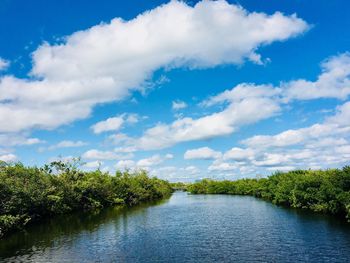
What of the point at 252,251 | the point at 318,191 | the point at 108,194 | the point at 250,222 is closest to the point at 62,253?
the point at 252,251

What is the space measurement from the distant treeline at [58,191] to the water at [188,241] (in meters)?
4.54

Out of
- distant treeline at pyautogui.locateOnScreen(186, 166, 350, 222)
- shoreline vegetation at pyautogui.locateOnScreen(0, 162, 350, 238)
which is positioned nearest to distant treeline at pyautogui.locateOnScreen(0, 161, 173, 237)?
shoreline vegetation at pyautogui.locateOnScreen(0, 162, 350, 238)

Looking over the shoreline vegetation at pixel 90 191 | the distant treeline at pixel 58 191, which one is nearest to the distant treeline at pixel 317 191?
the shoreline vegetation at pixel 90 191

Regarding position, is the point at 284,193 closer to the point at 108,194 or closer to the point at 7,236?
the point at 108,194

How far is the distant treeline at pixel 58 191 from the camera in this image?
60.0 meters

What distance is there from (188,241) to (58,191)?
159 ft

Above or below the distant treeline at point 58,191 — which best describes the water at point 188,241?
below

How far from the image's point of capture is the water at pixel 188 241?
40125 millimetres

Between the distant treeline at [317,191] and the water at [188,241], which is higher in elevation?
the distant treeline at [317,191]

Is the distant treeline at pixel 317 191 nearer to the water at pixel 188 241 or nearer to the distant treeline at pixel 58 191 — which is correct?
the water at pixel 188 241

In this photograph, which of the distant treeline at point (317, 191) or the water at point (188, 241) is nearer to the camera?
the water at point (188, 241)

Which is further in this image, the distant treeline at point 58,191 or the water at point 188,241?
the distant treeline at point 58,191

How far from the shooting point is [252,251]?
137 ft

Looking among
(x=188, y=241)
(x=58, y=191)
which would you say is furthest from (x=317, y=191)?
(x=58, y=191)
